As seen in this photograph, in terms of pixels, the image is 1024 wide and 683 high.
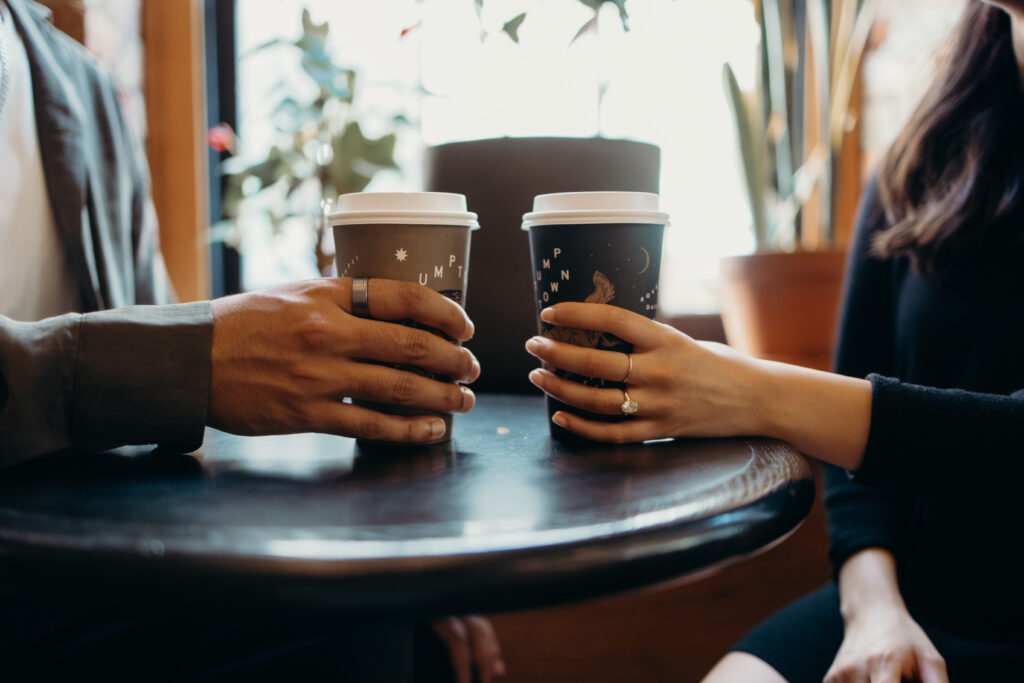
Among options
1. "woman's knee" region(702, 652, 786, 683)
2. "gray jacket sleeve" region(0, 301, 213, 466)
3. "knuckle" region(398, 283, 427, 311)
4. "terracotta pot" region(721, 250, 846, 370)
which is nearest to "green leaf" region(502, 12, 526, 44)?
"knuckle" region(398, 283, 427, 311)

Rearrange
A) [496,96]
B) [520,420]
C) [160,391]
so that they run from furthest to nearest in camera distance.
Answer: [496,96] < [520,420] < [160,391]

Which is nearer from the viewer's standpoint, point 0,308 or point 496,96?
point 0,308

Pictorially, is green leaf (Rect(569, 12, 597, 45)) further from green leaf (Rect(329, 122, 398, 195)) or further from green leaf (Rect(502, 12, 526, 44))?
green leaf (Rect(329, 122, 398, 195))

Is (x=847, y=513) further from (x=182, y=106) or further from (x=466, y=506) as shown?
(x=182, y=106)

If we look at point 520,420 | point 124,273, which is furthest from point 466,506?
point 124,273

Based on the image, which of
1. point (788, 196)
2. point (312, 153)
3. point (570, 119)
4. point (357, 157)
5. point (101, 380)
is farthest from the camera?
point (312, 153)

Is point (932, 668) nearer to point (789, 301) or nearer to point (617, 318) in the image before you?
point (617, 318)

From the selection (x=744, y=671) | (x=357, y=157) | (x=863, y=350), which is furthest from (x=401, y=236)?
(x=357, y=157)

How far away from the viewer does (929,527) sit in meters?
0.93

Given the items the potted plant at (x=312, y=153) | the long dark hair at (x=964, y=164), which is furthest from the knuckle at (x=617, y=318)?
the potted plant at (x=312, y=153)

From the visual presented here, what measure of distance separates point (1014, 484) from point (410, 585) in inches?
24.7

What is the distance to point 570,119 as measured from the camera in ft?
4.31

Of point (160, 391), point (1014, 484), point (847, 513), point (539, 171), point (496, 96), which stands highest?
point (496, 96)

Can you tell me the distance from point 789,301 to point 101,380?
140 cm
